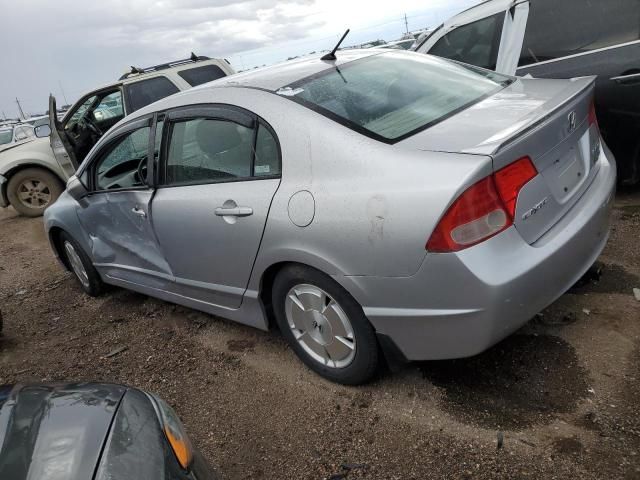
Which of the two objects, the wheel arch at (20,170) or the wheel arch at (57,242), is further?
the wheel arch at (20,170)

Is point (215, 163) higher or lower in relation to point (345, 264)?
higher

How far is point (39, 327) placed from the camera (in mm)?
4398

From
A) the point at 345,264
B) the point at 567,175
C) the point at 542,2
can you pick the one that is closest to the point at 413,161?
the point at 345,264

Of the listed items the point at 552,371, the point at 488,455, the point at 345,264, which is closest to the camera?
the point at 488,455

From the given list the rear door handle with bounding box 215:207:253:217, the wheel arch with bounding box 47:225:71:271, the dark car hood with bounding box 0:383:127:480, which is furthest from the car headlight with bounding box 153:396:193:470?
the wheel arch with bounding box 47:225:71:271

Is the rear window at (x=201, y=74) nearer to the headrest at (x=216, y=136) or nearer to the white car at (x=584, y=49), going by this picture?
the white car at (x=584, y=49)

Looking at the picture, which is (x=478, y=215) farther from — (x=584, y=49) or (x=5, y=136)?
(x=5, y=136)

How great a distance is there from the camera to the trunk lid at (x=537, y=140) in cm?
217

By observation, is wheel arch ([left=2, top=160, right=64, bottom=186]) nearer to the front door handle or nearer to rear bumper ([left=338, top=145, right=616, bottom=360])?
the front door handle

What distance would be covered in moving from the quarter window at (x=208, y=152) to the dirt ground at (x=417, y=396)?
3.71ft

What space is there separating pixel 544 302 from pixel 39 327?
3.89 m

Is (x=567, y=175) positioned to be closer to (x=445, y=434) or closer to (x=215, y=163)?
(x=445, y=434)

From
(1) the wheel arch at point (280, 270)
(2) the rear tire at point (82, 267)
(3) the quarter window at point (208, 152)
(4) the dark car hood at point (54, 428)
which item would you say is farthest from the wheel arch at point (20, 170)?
(4) the dark car hood at point (54, 428)

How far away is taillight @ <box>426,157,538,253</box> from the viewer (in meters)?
2.04
